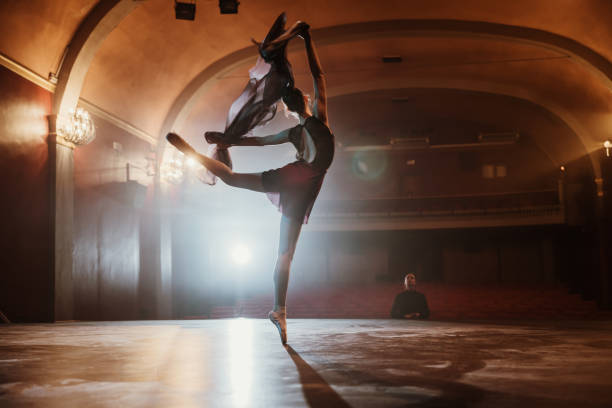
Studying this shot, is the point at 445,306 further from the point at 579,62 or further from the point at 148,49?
the point at 148,49

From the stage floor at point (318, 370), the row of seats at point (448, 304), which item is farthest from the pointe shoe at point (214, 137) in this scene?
the row of seats at point (448, 304)

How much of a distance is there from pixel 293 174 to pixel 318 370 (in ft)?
4.21

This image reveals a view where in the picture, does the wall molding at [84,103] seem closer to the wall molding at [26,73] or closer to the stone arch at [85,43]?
the wall molding at [26,73]

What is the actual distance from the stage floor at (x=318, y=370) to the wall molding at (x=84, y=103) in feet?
12.5

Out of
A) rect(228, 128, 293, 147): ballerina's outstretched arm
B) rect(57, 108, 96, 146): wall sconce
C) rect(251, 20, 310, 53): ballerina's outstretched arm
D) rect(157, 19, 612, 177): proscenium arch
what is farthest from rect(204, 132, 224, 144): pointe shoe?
rect(157, 19, 612, 177): proscenium arch

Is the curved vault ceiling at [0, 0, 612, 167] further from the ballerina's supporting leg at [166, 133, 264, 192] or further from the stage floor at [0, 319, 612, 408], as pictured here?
the stage floor at [0, 319, 612, 408]

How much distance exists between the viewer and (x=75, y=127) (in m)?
6.74

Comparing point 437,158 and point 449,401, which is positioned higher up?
point 437,158

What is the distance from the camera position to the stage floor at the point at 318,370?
159 centimetres

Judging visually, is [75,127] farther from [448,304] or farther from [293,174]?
[448,304]

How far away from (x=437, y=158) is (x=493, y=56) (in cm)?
1111

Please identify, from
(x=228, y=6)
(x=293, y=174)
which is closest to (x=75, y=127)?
(x=228, y=6)

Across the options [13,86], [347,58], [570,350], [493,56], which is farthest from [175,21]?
[570,350]

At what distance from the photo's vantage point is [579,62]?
871cm
